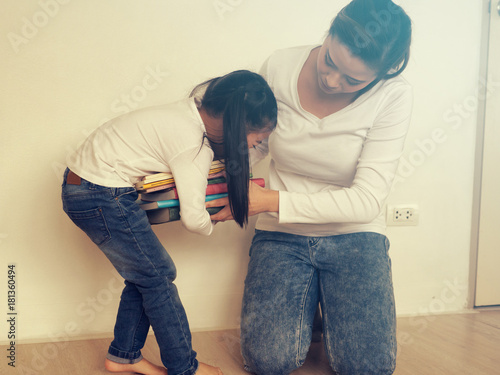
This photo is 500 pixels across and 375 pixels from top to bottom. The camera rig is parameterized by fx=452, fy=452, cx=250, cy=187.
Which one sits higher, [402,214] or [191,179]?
[191,179]

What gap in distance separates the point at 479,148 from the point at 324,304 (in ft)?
3.21

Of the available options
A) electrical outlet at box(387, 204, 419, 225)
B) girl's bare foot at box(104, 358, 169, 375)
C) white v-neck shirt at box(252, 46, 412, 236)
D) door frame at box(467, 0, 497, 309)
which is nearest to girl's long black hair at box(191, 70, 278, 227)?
white v-neck shirt at box(252, 46, 412, 236)

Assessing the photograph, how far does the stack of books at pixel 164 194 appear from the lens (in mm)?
1140

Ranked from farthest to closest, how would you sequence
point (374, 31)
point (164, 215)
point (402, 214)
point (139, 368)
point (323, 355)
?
point (402, 214) < point (323, 355) < point (139, 368) < point (164, 215) < point (374, 31)

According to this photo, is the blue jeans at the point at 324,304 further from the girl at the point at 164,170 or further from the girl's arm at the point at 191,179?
the girl's arm at the point at 191,179

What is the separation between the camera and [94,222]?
3.68 ft

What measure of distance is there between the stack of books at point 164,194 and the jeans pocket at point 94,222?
0.38 feet

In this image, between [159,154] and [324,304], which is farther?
[324,304]

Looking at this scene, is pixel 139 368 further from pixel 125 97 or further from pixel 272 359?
pixel 125 97

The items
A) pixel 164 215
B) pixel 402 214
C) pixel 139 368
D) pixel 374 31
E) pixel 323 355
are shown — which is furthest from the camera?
pixel 402 214

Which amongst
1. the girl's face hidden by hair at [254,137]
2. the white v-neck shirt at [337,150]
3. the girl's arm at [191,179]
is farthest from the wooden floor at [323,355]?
the girl's face hidden by hair at [254,137]

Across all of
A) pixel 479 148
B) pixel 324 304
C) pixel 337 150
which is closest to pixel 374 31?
pixel 337 150

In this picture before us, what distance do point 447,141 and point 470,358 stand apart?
80cm

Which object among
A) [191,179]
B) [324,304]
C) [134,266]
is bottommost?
[324,304]
